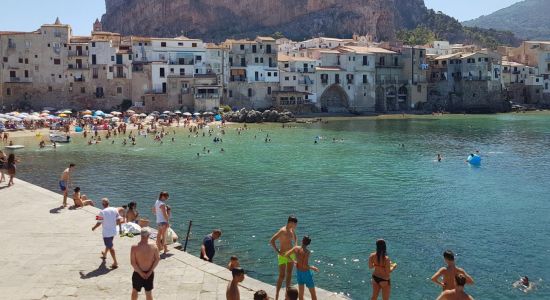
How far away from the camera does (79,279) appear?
11594 millimetres

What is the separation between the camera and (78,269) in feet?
40.0

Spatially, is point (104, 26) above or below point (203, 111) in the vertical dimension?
above

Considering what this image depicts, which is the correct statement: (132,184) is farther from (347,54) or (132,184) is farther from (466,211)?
(347,54)

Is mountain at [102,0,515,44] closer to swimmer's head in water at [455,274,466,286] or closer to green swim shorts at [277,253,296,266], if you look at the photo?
green swim shorts at [277,253,296,266]

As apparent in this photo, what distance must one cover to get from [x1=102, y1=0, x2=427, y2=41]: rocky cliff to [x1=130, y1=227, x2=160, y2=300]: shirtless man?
134 meters

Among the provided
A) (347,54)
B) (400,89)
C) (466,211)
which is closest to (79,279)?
(466,211)

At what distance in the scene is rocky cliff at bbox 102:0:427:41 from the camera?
5655 inches

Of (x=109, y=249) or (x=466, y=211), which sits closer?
(x=109, y=249)

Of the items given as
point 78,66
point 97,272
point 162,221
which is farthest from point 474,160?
point 78,66

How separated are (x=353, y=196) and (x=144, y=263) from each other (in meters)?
17.7

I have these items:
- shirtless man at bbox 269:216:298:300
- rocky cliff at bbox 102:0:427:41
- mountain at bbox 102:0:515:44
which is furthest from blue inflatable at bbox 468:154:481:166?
rocky cliff at bbox 102:0:427:41

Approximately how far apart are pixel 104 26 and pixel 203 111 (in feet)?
320

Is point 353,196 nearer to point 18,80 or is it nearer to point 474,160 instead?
point 474,160

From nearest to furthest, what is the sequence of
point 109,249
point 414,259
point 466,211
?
1. point 109,249
2. point 414,259
3. point 466,211
